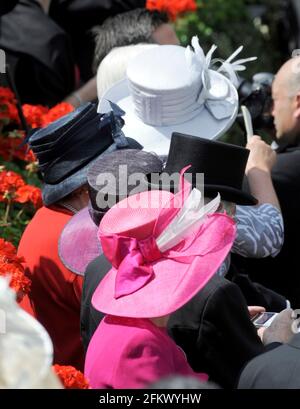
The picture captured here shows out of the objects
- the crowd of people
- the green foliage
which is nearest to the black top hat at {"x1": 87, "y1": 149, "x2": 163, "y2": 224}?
the crowd of people

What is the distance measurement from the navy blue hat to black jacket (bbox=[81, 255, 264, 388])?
779 mm

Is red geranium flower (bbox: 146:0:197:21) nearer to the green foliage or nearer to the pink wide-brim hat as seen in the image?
the green foliage

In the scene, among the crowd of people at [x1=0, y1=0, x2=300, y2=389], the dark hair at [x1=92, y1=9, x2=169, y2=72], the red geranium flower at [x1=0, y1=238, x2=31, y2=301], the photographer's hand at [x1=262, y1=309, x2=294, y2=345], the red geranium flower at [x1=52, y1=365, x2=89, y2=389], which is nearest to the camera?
the red geranium flower at [x1=52, y1=365, x2=89, y2=389]

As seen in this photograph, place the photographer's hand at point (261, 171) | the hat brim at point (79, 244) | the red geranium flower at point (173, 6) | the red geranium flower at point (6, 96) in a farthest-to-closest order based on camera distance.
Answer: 1. the red geranium flower at point (173, 6)
2. the red geranium flower at point (6, 96)
3. the photographer's hand at point (261, 171)
4. the hat brim at point (79, 244)

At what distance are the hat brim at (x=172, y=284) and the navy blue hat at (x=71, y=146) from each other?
0.72 meters

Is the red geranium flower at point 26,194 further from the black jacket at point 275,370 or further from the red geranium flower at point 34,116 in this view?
the black jacket at point 275,370

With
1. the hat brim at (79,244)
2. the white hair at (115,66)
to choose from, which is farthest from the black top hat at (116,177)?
the white hair at (115,66)

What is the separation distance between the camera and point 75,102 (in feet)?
14.4

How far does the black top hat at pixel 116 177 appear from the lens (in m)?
2.42

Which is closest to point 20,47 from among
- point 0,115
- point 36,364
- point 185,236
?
point 0,115

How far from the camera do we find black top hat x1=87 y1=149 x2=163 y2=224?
242 cm

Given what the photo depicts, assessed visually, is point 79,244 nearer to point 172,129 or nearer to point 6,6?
point 172,129
